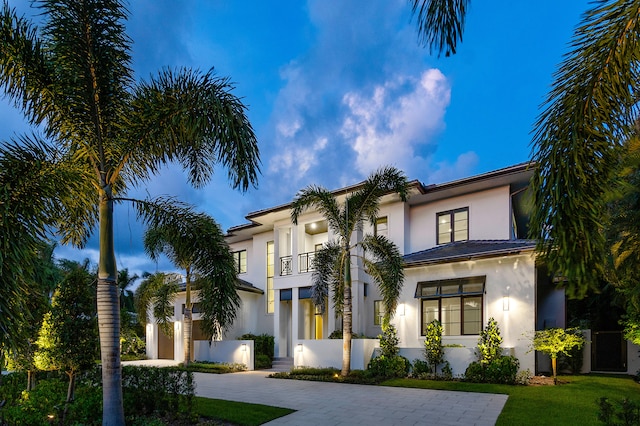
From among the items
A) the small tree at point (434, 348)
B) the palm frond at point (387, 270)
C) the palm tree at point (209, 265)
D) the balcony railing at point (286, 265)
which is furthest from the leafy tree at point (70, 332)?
the balcony railing at point (286, 265)

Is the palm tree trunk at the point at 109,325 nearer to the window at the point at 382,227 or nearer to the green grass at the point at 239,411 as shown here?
the green grass at the point at 239,411

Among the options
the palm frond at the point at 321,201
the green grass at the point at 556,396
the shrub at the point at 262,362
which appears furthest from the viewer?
the shrub at the point at 262,362

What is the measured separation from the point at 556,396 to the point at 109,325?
1064 centimetres

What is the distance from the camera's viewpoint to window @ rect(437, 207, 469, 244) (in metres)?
17.3

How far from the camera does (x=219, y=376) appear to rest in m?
16.2

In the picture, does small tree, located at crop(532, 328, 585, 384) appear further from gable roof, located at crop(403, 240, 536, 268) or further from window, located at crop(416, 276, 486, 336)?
gable roof, located at crop(403, 240, 536, 268)

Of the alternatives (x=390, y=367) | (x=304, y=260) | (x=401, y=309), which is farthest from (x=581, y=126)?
(x=304, y=260)

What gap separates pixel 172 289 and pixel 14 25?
50.8ft

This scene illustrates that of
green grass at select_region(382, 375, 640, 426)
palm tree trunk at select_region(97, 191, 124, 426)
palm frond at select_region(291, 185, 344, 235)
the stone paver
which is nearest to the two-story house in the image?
green grass at select_region(382, 375, 640, 426)

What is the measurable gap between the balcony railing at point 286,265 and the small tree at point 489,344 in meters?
9.83

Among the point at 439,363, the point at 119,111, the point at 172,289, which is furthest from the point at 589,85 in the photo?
the point at 172,289

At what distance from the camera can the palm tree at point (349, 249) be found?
13727 millimetres

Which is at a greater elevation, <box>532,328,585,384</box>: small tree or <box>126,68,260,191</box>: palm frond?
<box>126,68,260,191</box>: palm frond

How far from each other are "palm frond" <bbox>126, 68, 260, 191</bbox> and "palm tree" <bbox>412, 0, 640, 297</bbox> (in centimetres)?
391
